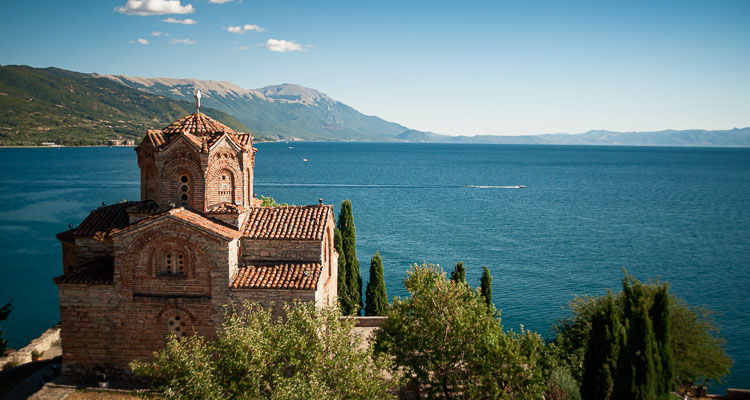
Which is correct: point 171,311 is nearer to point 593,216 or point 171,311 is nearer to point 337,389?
point 337,389

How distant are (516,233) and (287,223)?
45.0 meters

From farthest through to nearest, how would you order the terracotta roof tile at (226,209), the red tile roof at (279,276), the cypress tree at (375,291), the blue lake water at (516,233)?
the blue lake water at (516,233), the cypress tree at (375,291), the terracotta roof tile at (226,209), the red tile roof at (279,276)

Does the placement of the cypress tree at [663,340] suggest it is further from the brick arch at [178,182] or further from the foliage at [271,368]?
the brick arch at [178,182]

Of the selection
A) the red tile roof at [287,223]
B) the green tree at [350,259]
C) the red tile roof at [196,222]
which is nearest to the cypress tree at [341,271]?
the green tree at [350,259]

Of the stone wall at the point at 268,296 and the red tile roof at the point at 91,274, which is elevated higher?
the red tile roof at the point at 91,274

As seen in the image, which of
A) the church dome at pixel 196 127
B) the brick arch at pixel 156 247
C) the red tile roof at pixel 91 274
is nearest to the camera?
the brick arch at pixel 156 247

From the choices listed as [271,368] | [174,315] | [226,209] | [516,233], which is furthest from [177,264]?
[516,233]

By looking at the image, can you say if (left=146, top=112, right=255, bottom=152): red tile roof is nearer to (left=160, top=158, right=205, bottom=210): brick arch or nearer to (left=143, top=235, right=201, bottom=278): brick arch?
(left=160, top=158, right=205, bottom=210): brick arch

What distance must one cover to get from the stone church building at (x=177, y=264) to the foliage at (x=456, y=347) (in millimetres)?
4376

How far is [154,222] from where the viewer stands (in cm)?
1828

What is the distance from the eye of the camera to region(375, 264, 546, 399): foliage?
14664mm

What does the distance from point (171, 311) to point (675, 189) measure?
4368 inches

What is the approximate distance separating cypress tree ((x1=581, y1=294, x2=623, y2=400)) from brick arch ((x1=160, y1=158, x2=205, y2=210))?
630 inches

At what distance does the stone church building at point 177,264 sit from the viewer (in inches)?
733
